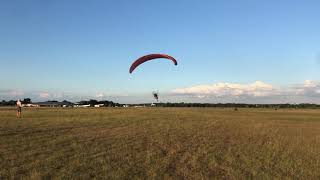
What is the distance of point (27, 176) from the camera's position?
1277 centimetres

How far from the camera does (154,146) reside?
20844 mm

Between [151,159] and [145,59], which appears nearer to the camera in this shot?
→ [151,159]

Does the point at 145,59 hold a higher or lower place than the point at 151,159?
higher

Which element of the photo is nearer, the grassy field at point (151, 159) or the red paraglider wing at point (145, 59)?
the grassy field at point (151, 159)

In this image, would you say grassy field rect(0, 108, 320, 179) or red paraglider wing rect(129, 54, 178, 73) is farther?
red paraglider wing rect(129, 54, 178, 73)

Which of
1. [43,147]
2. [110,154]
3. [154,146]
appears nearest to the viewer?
[110,154]

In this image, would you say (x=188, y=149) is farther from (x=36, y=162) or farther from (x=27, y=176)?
(x=27, y=176)

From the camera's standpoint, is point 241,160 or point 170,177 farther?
point 241,160

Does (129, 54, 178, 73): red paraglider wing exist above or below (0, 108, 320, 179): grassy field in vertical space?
above

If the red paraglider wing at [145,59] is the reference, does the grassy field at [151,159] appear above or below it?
below

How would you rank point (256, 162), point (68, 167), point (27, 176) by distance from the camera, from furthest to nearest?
point (256, 162) < point (68, 167) < point (27, 176)

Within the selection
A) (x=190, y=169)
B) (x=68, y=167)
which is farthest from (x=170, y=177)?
(x=68, y=167)

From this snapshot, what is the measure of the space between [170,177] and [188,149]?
23.2 feet

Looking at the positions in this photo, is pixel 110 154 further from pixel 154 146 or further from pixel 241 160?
pixel 241 160
